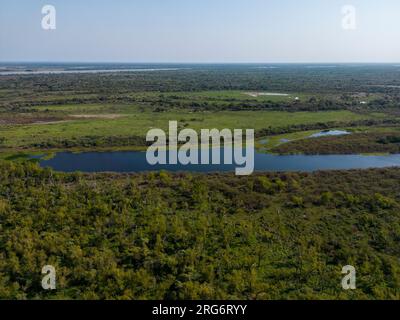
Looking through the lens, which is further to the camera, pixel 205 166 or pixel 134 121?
pixel 134 121

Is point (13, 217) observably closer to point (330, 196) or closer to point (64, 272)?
point (64, 272)

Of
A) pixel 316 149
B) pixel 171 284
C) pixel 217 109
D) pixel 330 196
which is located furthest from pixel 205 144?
pixel 171 284

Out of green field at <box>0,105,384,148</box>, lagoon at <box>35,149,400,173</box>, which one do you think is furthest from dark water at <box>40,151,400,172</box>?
green field at <box>0,105,384,148</box>

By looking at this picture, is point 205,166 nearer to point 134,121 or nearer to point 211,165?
point 211,165

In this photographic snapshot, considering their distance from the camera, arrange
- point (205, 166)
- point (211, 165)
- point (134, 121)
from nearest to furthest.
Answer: point (205, 166) → point (211, 165) → point (134, 121)

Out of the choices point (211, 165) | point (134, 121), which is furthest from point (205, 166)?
point (134, 121)

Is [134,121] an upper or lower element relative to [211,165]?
upper

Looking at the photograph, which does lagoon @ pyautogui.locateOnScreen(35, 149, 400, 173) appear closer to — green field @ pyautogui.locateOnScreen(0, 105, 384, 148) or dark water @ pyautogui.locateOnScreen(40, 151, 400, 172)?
dark water @ pyautogui.locateOnScreen(40, 151, 400, 172)

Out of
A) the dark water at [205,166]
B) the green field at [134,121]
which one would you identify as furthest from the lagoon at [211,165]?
the green field at [134,121]

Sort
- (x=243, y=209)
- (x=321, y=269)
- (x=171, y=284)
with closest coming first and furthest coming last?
(x=171, y=284)
(x=321, y=269)
(x=243, y=209)
